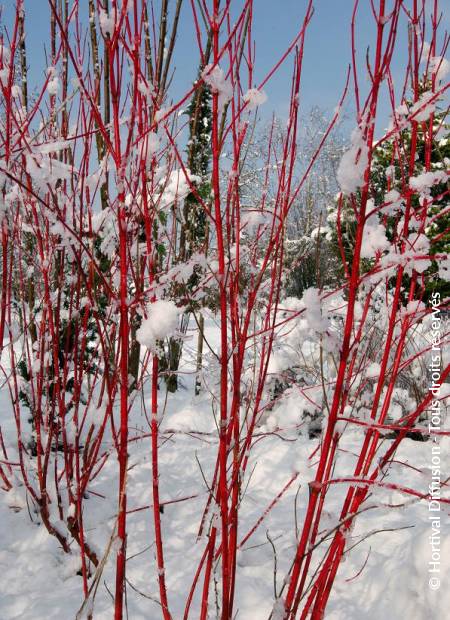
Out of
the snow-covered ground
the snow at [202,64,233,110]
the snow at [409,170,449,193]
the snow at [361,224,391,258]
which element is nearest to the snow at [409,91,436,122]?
the snow at [409,170,449,193]

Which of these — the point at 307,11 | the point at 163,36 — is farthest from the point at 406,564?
the point at 163,36

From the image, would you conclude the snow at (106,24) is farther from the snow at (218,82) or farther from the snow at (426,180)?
the snow at (426,180)

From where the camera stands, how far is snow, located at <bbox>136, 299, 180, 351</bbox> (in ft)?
2.84

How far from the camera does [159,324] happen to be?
875mm

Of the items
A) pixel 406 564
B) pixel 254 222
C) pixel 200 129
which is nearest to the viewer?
pixel 254 222

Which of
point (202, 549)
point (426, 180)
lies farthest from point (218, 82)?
point (202, 549)

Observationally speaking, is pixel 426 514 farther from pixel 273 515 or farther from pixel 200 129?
pixel 200 129

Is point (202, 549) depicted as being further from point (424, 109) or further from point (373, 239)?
point (424, 109)

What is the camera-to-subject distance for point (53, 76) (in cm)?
168

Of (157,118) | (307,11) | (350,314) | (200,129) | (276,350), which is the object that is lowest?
(276,350)

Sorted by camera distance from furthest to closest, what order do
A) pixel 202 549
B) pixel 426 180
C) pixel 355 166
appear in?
pixel 202 549
pixel 426 180
pixel 355 166

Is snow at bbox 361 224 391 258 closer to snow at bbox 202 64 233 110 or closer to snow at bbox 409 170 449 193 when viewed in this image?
snow at bbox 409 170 449 193

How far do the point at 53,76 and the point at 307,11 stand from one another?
1.11 metres

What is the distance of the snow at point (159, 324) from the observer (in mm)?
866
